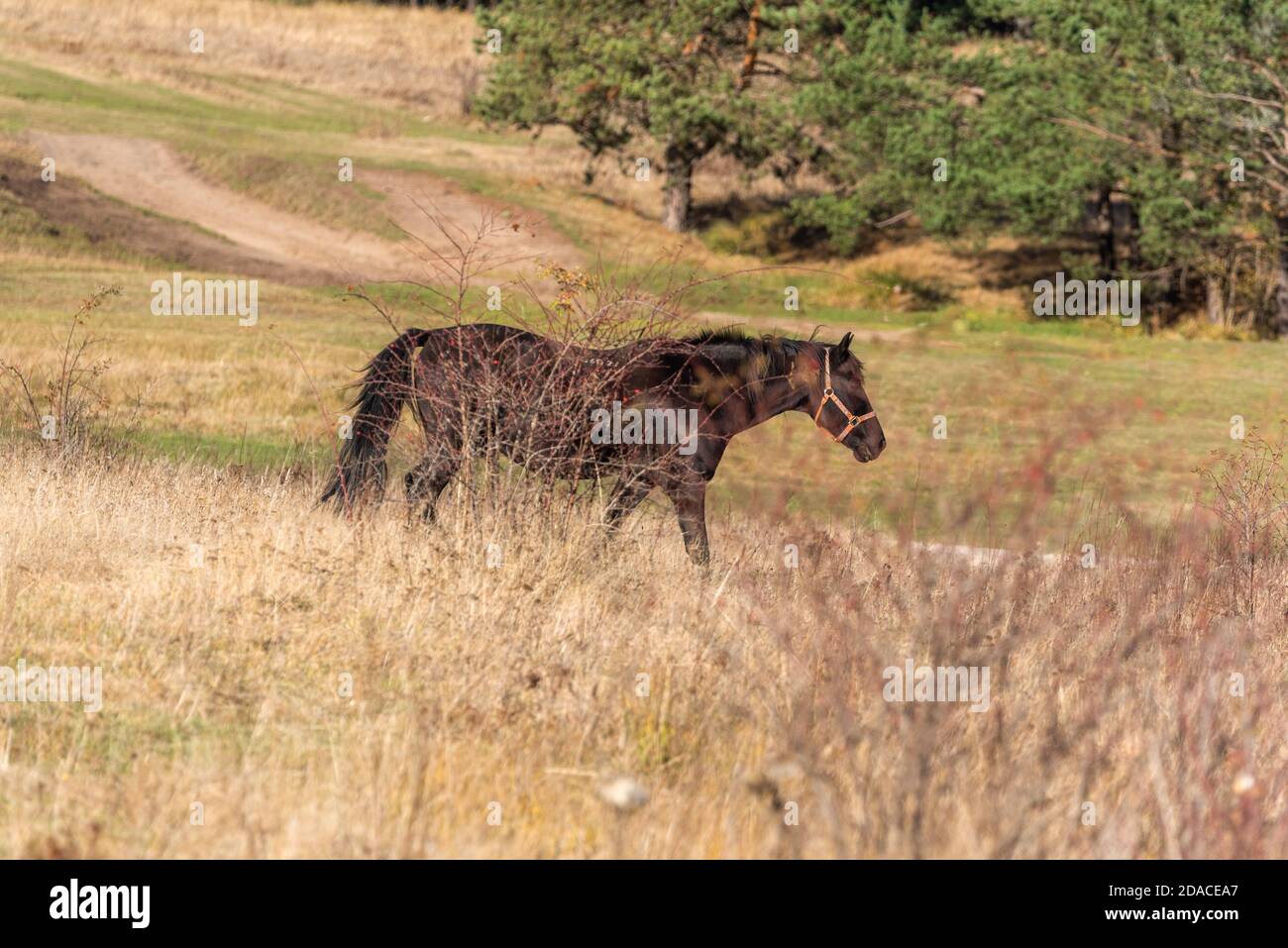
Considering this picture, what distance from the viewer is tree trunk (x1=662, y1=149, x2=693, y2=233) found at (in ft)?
127

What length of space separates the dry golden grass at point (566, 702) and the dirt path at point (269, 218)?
21387 mm

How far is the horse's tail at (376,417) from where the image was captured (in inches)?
427

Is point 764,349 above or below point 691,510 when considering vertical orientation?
above

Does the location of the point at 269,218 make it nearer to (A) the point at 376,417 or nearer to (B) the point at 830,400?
(A) the point at 376,417

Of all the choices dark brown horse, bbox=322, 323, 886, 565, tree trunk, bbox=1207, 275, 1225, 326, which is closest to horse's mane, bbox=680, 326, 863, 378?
dark brown horse, bbox=322, 323, 886, 565

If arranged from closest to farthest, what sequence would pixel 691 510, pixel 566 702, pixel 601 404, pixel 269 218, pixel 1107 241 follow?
pixel 566 702 < pixel 601 404 < pixel 691 510 < pixel 269 218 < pixel 1107 241

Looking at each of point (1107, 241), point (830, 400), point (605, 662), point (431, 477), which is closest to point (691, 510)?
point (830, 400)

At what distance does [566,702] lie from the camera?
6781 mm

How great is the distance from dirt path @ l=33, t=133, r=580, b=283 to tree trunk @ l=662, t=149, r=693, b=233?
5094mm

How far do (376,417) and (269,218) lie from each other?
2512 cm

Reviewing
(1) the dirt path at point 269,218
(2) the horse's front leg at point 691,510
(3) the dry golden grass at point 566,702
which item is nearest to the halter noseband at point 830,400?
(2) the horse's front leg at point 691,510

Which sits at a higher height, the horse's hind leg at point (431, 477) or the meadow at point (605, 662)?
the horse's hind leg at point (431, 477)

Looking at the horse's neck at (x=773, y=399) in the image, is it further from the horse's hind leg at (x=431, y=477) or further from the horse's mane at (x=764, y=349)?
the horse's hind leg at (x=431, y=477)
